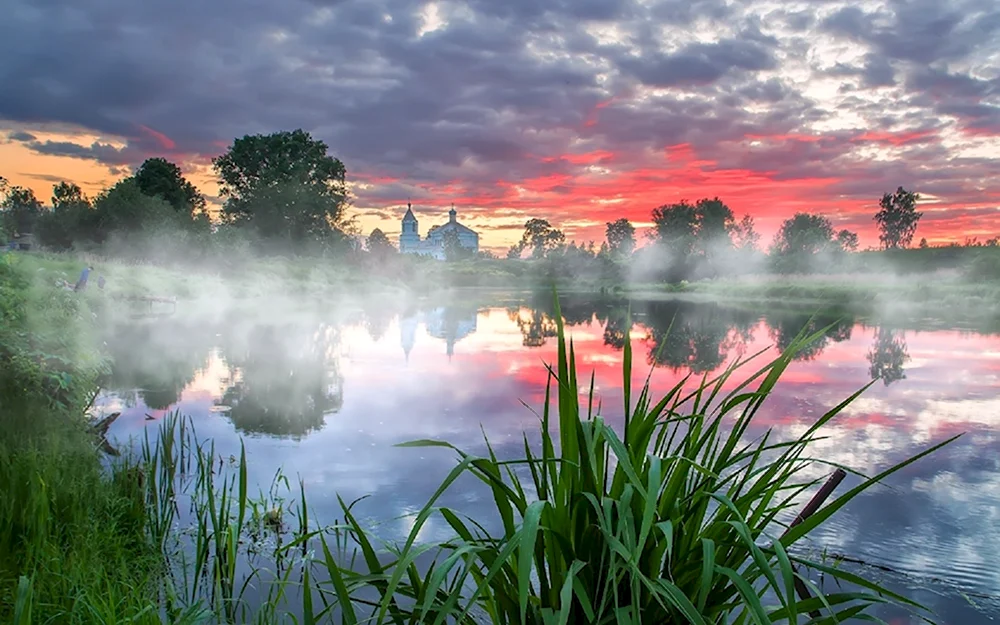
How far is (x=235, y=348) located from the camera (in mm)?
13625

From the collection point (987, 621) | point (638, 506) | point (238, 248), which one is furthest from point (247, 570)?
point (238, 248)

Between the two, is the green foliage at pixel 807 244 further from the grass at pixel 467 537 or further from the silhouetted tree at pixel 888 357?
the grass at pixel 467 537

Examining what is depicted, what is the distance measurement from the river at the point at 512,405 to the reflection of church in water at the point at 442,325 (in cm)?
21

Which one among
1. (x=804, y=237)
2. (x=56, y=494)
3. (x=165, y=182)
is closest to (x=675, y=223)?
(x=804, y=237)

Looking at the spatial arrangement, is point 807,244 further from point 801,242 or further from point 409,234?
point 409,234

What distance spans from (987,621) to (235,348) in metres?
12.9

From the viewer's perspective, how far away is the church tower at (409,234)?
125m

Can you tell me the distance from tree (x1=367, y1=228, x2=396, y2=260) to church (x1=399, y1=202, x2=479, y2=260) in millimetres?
43713

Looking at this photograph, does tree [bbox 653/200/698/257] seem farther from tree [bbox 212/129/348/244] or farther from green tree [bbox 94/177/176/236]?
green tree [bbox 94/177/176/236]

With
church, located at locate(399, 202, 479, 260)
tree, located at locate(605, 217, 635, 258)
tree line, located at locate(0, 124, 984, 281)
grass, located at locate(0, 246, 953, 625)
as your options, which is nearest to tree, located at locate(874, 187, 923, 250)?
tree line, located at locate(0, 124, 984, 281)

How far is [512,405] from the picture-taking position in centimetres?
854

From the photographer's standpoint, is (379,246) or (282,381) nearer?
(282,381)

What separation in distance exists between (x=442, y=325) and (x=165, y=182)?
118ft

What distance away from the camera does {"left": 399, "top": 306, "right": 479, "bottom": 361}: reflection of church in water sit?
15.9 metres
